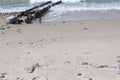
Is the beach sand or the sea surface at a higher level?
the beach sand

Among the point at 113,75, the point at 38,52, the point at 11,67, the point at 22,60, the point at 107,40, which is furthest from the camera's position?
the point at 107,40

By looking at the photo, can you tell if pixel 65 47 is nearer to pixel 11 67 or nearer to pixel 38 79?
pixel 11 67

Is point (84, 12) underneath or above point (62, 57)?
underneath

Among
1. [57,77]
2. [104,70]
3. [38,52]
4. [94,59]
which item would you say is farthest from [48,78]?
[38,52]

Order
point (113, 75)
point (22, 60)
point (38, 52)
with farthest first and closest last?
point (38, 52), point (22, 60), point (113, 75)

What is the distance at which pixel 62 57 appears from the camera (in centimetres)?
727

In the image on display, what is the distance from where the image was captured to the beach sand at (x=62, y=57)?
5.83 metres

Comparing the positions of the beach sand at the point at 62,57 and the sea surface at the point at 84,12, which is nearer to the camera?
the beach sand at the point at 62,57

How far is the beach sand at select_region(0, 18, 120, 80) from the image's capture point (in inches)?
229

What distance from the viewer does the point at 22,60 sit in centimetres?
732

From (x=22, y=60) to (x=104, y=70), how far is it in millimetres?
2145

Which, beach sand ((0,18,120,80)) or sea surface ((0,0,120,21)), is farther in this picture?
sea surface ((0,0,120,21))

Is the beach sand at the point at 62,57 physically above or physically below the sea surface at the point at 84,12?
above

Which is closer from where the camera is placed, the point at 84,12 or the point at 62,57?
the point at 62,57
